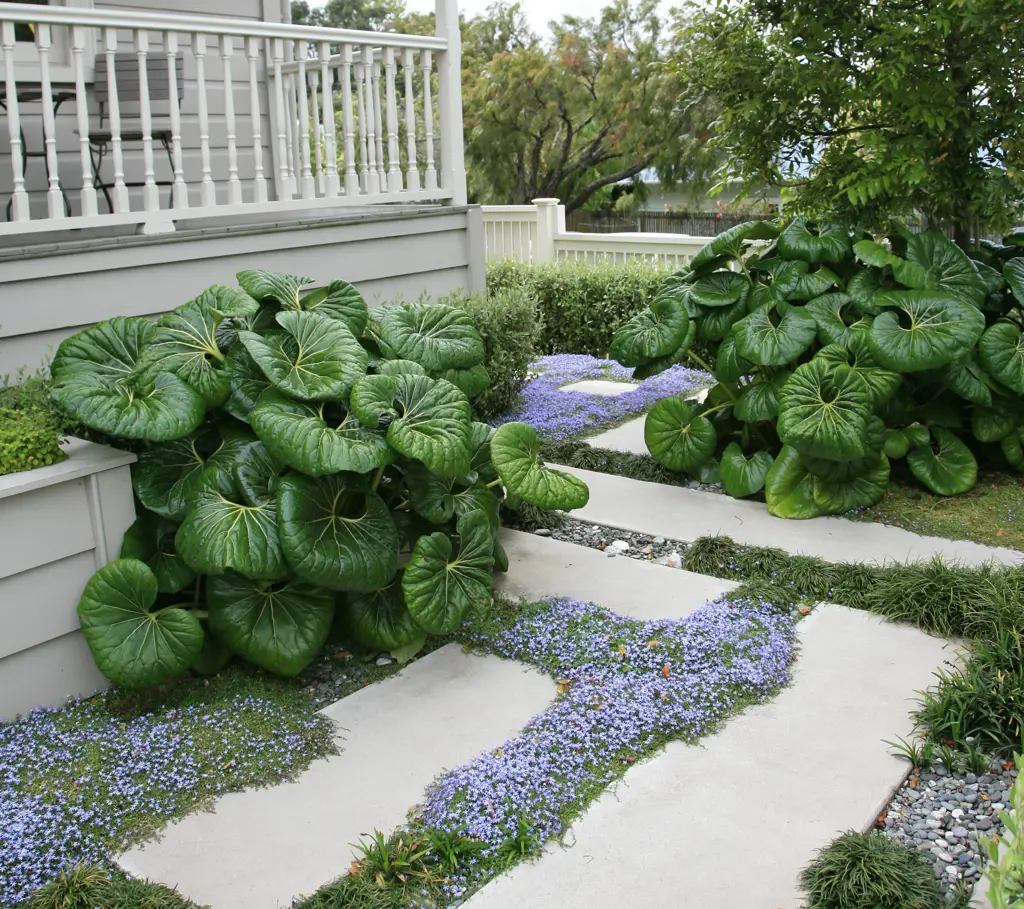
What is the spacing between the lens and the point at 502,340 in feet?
21.7

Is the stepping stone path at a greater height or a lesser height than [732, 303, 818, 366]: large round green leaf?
lesser

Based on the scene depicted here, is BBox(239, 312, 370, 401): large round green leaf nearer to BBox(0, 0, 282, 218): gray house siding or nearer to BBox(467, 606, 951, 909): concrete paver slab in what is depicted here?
BBox(467, 606, 951, 909): concrete paver slab

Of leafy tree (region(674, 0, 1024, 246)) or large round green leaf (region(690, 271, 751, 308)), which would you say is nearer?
leafy tree (region(674, 0, 1024, 246))

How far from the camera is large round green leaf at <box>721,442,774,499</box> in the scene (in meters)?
4.96

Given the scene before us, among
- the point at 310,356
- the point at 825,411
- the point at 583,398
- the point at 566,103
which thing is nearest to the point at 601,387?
the point at 583,398

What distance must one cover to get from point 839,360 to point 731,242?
33.3 inches

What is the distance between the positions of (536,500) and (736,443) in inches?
74.3

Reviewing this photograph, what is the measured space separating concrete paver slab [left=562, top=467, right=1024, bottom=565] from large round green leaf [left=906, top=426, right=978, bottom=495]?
0.51m

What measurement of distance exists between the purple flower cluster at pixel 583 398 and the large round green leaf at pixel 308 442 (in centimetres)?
280

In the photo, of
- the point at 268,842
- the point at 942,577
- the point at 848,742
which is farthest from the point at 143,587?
the point at 942,577

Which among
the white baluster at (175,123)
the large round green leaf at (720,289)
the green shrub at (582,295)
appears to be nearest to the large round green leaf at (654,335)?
the large round green leaf at (720,289)

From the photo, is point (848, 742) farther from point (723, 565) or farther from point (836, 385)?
point (836, 385)

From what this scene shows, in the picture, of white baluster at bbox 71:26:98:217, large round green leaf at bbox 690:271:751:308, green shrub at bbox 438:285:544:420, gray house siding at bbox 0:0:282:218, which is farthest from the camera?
green shrub at bbox 438:285:544:420

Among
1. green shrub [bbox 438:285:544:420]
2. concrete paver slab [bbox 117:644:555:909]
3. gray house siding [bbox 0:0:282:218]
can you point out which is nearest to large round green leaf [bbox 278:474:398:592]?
concrete paver slab [bbox 117:644:555:909]
